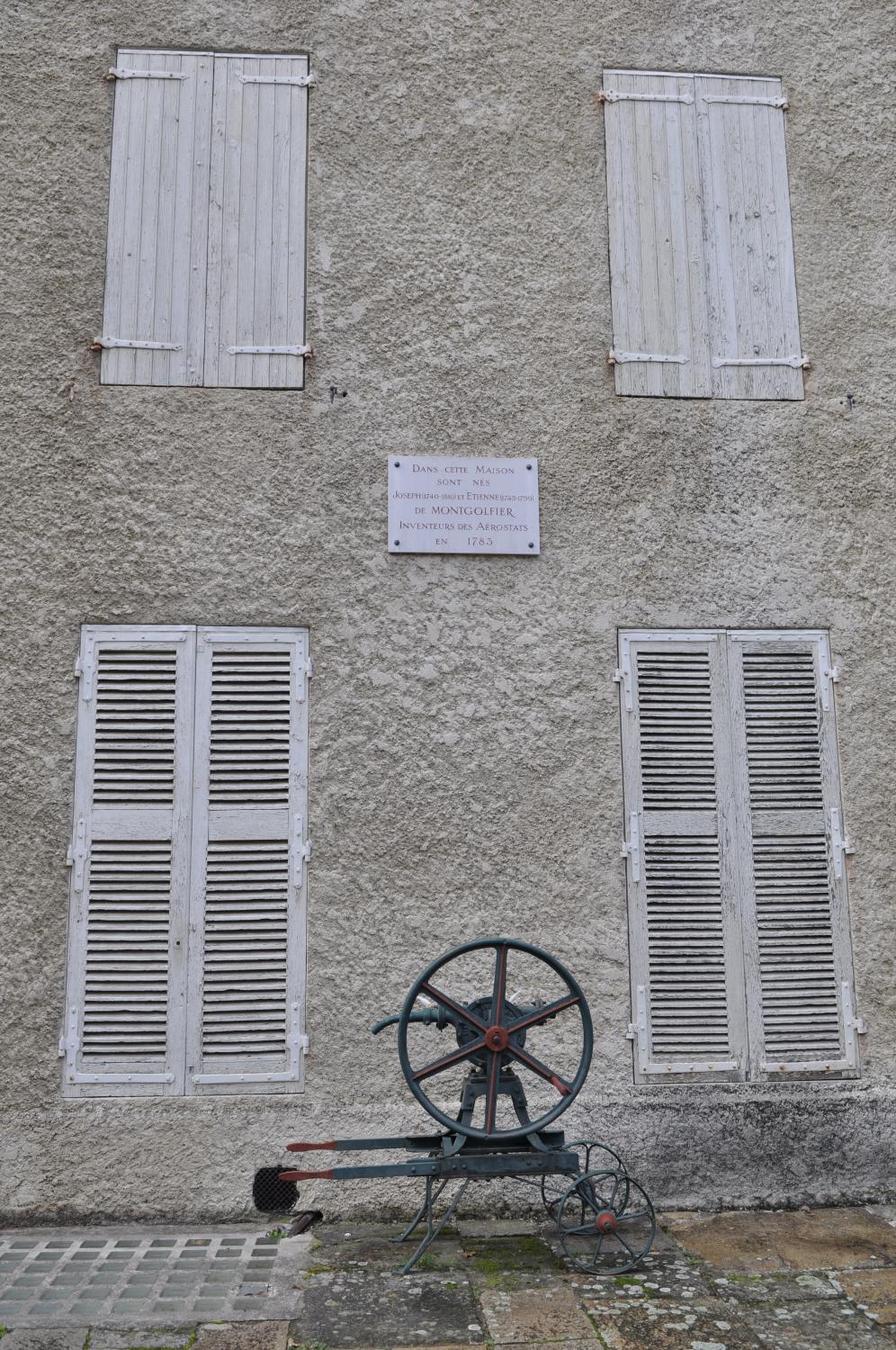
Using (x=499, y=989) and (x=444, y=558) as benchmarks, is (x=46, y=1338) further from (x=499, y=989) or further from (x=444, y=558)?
(x=444, y=558)

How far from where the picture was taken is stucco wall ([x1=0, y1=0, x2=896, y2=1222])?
474 cm

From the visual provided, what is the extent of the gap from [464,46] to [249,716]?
3.53m

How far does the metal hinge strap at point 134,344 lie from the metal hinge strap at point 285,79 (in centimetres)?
142

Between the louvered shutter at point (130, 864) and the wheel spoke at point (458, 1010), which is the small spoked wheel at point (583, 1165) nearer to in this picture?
the wheel spoke at point (458, 1010)

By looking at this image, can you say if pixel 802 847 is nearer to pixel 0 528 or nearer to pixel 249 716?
pixel 249 716

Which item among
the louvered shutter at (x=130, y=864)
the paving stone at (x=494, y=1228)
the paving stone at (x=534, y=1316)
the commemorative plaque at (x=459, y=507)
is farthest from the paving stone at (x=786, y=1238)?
the commemorative plaque at (x=459, y=507)

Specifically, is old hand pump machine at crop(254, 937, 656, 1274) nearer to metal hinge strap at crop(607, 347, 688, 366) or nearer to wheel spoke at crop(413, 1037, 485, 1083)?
wheel spoke at crop(413, 1037, 485, 1083)

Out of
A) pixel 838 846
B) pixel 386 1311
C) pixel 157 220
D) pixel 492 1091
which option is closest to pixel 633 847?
pixel 838 846

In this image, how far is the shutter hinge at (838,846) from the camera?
16.6 feet

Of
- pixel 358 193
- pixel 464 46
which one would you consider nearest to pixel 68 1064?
pixel 358 193

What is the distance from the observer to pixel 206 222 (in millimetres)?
5418

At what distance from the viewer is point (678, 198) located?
A: 5.64m

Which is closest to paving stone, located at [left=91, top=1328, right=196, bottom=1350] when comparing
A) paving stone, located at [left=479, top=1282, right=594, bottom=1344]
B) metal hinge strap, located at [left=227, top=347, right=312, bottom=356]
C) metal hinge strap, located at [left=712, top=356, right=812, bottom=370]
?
paving stone, located at [left=479, top=1282, right=594, bottom=1344]

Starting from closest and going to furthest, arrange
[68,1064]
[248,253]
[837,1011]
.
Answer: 1. [68,1064]
2. [837,1011]
3. [248,253]
